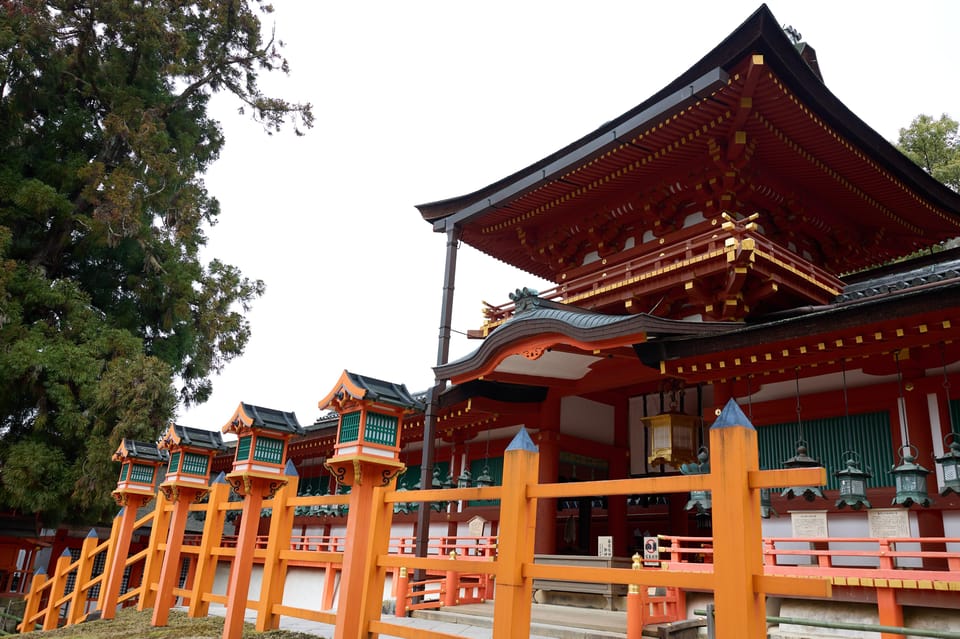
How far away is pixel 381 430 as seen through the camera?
24.0 ft

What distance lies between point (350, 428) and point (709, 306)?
7.67 metres

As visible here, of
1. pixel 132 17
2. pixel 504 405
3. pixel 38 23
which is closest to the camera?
pixel 504 405

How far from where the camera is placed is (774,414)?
1099 cm

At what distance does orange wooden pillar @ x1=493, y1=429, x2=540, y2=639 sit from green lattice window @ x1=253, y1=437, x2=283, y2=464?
4163 millimetres

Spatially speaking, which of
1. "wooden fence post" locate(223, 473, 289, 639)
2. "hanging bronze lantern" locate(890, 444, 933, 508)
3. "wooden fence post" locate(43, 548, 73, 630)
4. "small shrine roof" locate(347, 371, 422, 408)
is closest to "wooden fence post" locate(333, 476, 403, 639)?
"small shrine roof" locate(347, 371, 422, 408)

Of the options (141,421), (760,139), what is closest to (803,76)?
(760,139)

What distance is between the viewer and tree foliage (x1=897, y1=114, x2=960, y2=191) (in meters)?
25.8

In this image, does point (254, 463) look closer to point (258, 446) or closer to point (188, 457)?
point (258, 446)

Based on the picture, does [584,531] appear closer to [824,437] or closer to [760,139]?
[824,437]

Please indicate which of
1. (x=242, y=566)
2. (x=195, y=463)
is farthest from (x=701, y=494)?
(x=195, y=463)

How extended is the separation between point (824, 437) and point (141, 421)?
15382mm

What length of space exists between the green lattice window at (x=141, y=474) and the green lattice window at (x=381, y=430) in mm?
7112

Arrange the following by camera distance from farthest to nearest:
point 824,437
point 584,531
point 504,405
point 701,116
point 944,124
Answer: point 944,124
point 584,531
point 504,405
point 701,116
point 824,437

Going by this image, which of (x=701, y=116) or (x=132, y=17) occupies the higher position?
(x=132, y=17)
